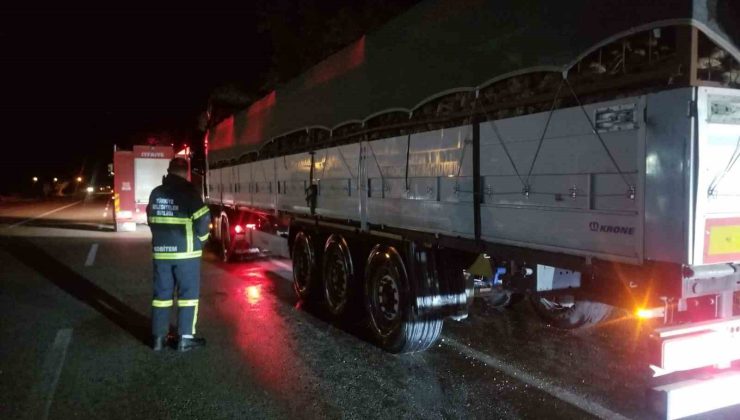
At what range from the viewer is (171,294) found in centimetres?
579

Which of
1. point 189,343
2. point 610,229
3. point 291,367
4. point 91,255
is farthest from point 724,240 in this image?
point 91,255

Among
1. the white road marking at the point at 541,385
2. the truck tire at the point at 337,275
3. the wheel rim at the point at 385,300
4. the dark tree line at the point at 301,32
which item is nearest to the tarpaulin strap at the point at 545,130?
the white road marking at the point at 541,385

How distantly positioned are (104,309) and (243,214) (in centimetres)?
395

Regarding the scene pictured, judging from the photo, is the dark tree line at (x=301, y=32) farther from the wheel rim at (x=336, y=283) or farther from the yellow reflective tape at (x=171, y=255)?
the yellow reflective tape at (x=171, y=255)

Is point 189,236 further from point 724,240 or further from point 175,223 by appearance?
point 724,240

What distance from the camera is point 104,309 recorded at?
7.55 meters

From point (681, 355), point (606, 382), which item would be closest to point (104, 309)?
point (606, 382)

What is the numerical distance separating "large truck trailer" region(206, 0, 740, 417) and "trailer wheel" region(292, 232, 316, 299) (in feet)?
1.40

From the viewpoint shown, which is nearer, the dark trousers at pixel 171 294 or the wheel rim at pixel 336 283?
the dark trousers at pixel 171 294

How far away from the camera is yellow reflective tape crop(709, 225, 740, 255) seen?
10.0ft

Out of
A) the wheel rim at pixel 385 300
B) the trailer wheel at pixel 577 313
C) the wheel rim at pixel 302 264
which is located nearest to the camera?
the wheel rim at pixel 385 300

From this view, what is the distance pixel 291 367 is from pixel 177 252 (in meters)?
1.54

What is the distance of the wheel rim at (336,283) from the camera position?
A: 22.0ft

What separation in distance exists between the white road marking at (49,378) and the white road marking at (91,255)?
5.53 m
